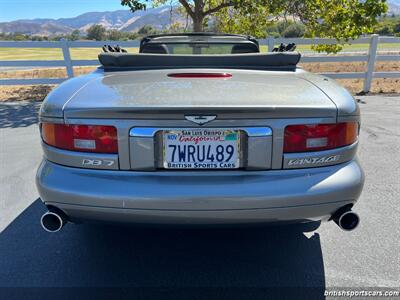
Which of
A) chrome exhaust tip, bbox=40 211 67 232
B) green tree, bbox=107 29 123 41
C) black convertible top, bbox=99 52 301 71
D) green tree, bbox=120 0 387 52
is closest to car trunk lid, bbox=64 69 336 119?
black convertible top, bbox=99 52 301 71

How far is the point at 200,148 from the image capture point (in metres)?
2.00

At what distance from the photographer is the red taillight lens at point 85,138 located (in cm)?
203

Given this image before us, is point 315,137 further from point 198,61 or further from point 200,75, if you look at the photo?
point 198,61

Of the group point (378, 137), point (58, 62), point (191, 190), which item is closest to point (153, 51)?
point (191, 190)

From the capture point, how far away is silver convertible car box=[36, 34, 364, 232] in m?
1.96

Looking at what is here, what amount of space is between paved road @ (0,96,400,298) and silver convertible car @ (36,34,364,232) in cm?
49

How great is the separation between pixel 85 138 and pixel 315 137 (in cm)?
133

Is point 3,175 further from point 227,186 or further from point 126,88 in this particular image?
point 227,186

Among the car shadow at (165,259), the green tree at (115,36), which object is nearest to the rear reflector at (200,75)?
the car shadow at (165,259)

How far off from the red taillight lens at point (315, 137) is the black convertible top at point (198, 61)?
992mm

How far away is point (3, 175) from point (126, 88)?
270cm

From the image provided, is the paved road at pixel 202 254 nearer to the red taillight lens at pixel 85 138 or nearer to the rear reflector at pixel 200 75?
the red taillight lens at pixel 85 138

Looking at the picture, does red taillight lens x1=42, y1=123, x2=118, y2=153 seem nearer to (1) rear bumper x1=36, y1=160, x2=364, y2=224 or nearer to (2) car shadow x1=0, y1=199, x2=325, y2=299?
(1) rear bumper x1=36, y1=160, x2=364, y2=224

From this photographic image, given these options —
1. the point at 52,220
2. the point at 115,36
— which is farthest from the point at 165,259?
the point at 115,36
